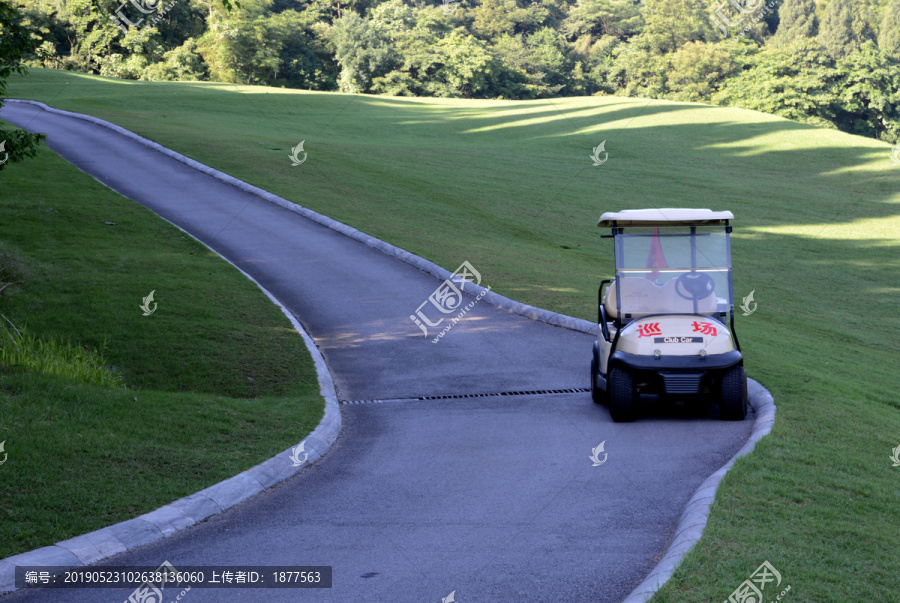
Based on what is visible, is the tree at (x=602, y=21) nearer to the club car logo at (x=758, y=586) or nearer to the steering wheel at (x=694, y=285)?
the steering wheel at (x=694, y=285)

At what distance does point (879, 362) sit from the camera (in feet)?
46.9

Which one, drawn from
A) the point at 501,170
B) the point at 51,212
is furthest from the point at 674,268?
the point at 501,170

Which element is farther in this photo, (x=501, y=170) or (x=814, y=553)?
(x=501, y=170)

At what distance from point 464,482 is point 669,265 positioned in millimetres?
3927

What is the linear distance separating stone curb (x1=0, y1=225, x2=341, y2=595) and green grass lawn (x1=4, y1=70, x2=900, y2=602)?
3840 millimetres

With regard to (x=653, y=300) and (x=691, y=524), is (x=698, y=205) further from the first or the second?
(x=691, y=524)

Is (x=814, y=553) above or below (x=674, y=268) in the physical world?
below

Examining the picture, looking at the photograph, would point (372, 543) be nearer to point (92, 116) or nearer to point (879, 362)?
point (879, 362)

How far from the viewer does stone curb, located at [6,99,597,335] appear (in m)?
13.7

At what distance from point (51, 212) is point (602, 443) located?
1698cm

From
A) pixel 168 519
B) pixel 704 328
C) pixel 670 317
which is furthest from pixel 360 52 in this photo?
pixel 168 519

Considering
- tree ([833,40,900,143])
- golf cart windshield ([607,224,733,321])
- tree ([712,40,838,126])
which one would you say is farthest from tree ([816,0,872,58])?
golf cart windshield ([607,224,733,321])

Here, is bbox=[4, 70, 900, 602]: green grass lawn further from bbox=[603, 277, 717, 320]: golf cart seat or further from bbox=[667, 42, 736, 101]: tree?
bbox=[667, 42, 736, 101]: tree

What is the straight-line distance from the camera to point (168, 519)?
19.7ft
